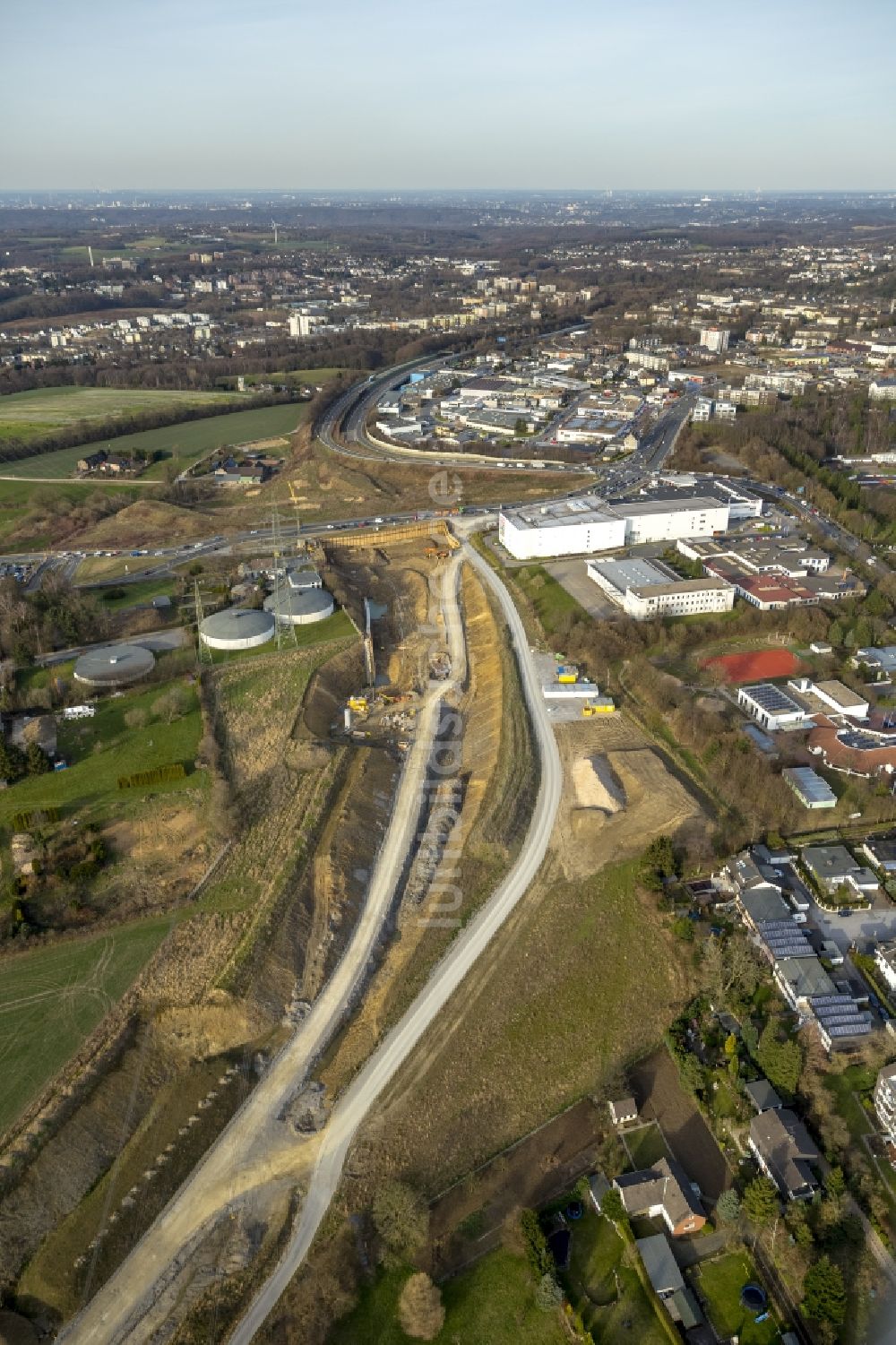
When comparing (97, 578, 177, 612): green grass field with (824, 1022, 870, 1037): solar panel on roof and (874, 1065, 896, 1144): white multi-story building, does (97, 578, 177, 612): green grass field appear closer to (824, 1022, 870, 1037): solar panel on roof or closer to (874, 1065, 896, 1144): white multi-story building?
(824, 1022, 870, 1037): solar panel on roof

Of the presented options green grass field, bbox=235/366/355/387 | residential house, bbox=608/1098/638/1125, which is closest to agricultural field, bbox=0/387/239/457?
green grass field, bbox=235/366/355/387

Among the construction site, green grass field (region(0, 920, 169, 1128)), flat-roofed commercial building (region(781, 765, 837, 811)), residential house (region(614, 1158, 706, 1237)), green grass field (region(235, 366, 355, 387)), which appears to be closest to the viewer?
residential house (region(614, 1158, 706, 1237))

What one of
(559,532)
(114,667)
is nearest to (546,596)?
(559,532)

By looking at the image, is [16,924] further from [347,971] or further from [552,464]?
[552,464]

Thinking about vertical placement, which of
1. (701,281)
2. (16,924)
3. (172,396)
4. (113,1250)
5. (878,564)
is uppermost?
(701,281)

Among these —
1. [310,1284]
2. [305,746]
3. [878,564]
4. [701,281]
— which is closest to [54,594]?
[305,746]
